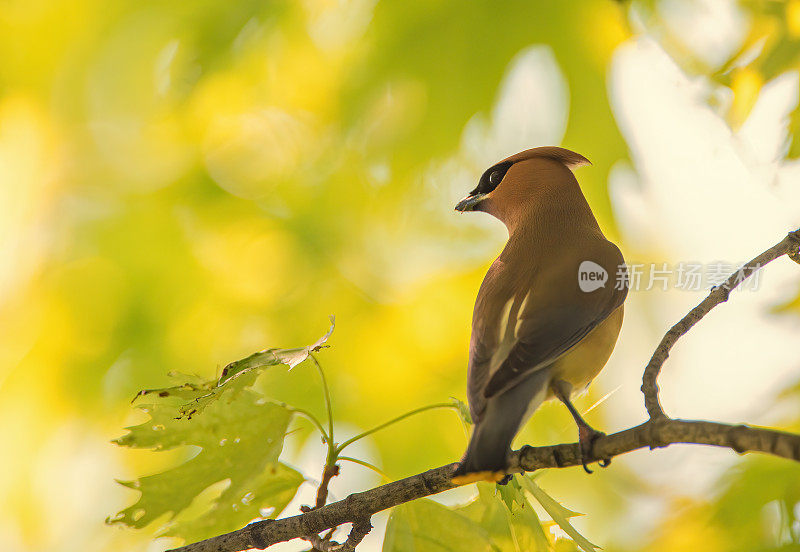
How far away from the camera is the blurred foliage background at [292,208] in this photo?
2543mm

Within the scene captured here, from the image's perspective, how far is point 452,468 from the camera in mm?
1368

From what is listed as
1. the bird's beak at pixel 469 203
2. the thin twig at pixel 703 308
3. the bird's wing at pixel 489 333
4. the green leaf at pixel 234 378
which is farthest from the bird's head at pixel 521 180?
the green leaf at pixel 234 378

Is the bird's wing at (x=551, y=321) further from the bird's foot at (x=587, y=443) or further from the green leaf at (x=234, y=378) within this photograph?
the green leaf at (x=234, y=378)

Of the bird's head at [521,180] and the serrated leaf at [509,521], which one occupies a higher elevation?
the bird's head at [521,180]

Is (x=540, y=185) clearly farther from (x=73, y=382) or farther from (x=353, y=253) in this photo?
(x=73, y=382)

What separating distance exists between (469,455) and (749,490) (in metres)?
1.35

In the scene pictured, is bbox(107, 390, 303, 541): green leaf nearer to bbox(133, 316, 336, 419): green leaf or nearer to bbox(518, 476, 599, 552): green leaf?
bbox(133, 316, 336, 419): green leaf

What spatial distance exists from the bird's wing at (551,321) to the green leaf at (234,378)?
341 mm

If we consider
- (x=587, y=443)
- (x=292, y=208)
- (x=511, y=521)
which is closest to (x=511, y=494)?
(x=511, y=521)

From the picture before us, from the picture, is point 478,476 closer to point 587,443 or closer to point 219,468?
point 587,443

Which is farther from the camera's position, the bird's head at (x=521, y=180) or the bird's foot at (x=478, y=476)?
the bird's head at (x=521, y=180)

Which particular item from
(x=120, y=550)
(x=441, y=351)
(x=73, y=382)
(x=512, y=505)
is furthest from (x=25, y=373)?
(x=512, y=505)

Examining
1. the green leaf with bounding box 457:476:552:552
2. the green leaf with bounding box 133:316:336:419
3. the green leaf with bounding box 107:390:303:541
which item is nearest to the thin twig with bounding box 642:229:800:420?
the green leaf with bounding box 457:476:552:552

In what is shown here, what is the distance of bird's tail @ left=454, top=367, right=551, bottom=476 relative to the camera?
128 cm
